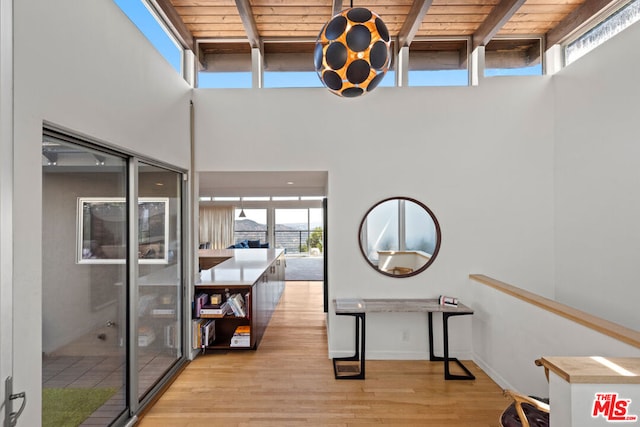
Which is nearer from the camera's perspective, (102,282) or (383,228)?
(102,282)

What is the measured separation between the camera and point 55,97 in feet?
5.53

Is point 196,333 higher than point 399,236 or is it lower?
lower

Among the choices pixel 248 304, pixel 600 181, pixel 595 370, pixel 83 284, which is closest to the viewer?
pixel 595 370

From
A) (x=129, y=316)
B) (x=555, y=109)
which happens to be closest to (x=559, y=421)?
(x=129, y=316)

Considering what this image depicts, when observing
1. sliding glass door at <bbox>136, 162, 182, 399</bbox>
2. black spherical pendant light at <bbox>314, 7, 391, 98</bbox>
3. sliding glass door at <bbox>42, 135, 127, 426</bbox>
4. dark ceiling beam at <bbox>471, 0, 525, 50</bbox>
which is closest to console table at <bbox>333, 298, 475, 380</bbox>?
sliding glass door at <bbox>136, 162, 182, 399</bbox>

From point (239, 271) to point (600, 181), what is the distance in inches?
163

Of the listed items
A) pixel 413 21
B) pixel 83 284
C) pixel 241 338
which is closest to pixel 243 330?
pixel 241 338

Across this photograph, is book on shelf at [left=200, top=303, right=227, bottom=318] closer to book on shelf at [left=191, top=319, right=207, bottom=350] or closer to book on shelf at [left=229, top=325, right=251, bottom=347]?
book on shelf at [left=191, top=319, right=207, bottom=350]

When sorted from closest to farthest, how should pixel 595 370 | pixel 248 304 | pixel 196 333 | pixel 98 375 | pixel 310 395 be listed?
pixel 595 370, pixel 98 375, pixel 310 395, pixel 196 333, pixel 248 304

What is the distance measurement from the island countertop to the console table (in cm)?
119

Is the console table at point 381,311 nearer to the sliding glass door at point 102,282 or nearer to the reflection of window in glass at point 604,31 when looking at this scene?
the sliding glass door at point 102,282

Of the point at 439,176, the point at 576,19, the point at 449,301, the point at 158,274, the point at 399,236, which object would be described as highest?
the point at 576,19

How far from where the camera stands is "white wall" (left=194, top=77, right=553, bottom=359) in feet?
11.7

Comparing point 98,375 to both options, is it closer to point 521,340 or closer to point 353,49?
point 353,49
